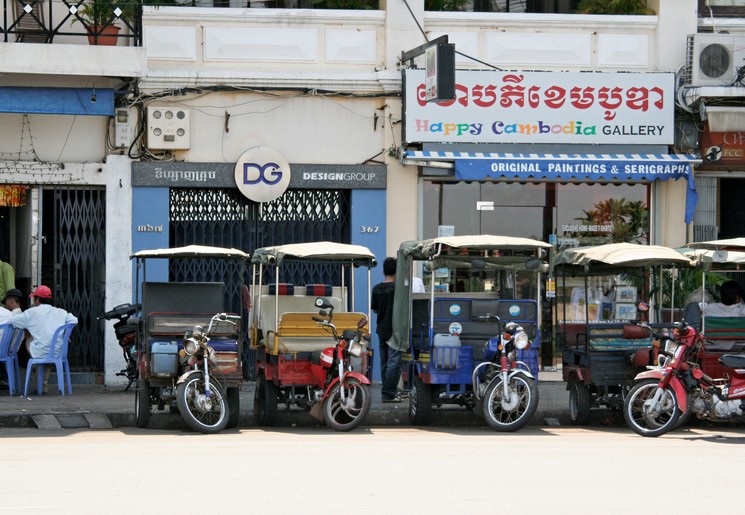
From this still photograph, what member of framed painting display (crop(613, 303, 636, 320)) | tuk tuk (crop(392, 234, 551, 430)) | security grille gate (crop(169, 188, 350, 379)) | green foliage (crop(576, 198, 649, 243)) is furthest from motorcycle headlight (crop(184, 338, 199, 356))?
green foliage (crop(576, 198, 649, 243))

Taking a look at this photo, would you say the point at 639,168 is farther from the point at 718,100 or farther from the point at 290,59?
the point at 290,59

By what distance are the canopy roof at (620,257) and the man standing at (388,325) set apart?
2271 mm

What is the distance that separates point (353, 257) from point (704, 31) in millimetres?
7910

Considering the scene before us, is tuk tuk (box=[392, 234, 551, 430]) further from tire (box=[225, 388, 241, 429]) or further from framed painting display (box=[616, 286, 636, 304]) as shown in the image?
tire (box=[225, 388, 241, 429])

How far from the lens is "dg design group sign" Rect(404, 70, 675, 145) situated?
1798cm

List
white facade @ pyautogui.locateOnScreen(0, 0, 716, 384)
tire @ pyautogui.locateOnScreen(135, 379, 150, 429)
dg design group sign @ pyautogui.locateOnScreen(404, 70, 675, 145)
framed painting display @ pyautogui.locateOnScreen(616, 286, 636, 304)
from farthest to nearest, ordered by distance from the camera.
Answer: dg design group sign @ pyautogui.locateOnScreen(404, 70, 675, 145) → white facade @ pyautogui.locateOnScreen(0, 0, 716, 384) → framed painting display @ pyautogui.locateOnScreen(616, 286, 636, 304) → tire @ pyautogui.locateOnScreen(135, 379, 150, 429)

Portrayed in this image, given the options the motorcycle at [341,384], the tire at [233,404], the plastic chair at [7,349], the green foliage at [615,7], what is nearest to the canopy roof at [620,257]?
the motorcycle at [341,384]

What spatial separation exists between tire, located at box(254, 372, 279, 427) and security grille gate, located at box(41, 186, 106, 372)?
410cm

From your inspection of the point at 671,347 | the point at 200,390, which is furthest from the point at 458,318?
the point at 200,390

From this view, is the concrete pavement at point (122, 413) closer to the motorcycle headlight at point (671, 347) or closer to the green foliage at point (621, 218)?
the motorcycle headlight at point (671, 347)

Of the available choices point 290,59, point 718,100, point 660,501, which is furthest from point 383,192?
point 660,501

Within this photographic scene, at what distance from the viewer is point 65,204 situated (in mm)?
17688

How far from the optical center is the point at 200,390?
42.8ft

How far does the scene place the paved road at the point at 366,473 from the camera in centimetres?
812
